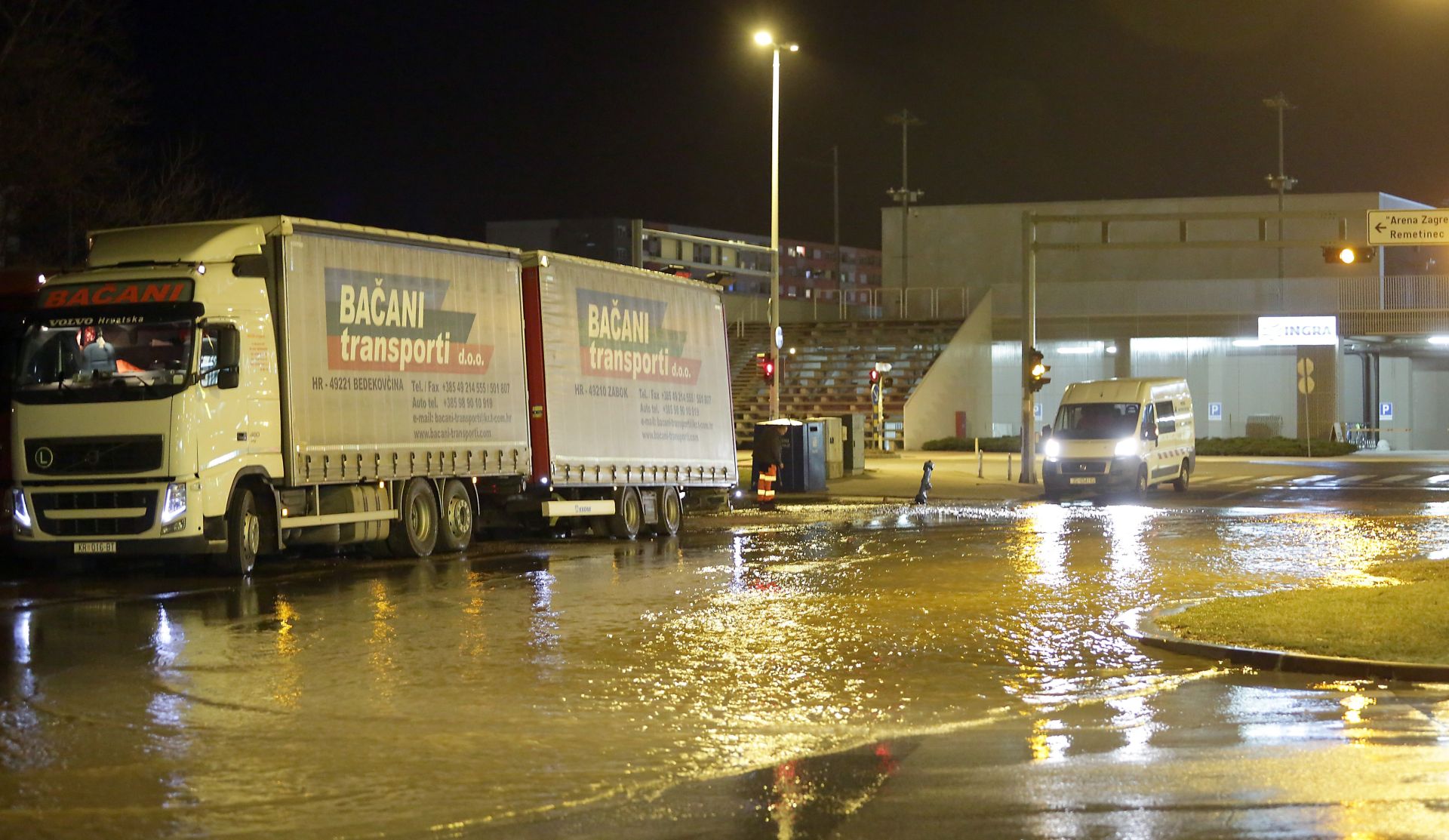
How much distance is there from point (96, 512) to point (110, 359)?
1681 millimetres

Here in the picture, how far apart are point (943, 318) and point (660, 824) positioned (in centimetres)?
5820

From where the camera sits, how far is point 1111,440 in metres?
35.0

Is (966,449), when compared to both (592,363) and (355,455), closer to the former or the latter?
(592,363)

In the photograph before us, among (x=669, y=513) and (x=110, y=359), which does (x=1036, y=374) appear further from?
(x=110, y=359)

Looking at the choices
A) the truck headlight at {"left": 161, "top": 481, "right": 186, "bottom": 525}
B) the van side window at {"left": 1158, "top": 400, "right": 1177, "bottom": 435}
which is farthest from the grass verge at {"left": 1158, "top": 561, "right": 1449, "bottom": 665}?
the van side window at {"left": 1158, "top": 400, "right": 1177, "bottom": 435}

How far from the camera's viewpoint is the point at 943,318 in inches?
2525

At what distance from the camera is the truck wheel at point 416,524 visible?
2002cm

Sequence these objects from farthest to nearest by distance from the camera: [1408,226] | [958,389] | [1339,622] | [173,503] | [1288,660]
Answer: [958,389] < [1408,226] < [173,503] < [1339,622] < [1288,660]

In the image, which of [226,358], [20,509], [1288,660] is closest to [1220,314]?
[226,358]

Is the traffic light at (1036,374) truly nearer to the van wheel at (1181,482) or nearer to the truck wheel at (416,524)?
the van wheel at (1181,482)

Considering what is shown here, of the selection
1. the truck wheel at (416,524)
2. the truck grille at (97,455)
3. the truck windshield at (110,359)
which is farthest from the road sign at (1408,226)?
the truck grille at (97,455)

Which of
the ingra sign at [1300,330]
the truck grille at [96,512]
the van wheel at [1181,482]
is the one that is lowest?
the van wheel at [1181,482]

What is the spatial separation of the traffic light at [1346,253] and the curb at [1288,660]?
2373 centimetres

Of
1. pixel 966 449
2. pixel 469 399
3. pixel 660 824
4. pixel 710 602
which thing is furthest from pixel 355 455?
pixel 966 449
